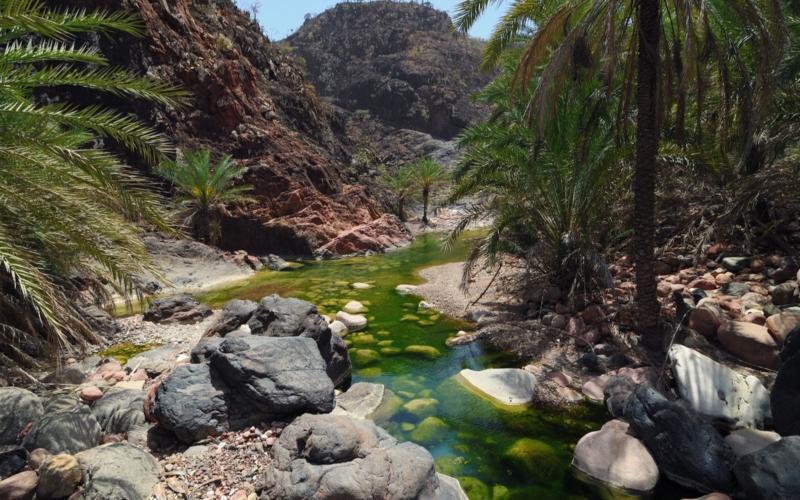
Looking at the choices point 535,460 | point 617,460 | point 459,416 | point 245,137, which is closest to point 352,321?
point 459,416

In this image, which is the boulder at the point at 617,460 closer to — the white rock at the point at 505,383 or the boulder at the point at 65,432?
the white rock at the point at 505,383

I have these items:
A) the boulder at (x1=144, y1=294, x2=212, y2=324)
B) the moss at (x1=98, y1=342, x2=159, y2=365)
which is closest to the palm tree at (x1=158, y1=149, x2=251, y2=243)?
the boulder at (x1=144, y1=294, x2=212, y2=324)

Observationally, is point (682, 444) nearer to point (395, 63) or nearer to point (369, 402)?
point (369, 402)

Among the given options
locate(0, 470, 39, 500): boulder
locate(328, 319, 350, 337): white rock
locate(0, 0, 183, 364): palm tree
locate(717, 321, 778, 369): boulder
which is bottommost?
locate(328, 319, 350, 337): white rock

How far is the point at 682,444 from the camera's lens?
3.60 metres

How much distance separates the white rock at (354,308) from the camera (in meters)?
9.43

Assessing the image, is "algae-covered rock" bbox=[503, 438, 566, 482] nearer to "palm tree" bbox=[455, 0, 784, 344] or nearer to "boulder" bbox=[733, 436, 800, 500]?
"boulder" bbox=[733, 436, 800, 500]

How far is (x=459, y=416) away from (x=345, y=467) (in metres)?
2.05

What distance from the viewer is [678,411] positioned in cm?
377

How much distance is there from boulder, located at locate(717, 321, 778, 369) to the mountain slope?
58011mm

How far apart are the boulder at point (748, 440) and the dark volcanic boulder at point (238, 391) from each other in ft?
12.4

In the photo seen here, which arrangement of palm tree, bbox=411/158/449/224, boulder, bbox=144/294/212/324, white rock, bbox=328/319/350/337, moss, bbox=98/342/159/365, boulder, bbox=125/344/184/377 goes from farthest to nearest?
palm tree, bbox=411/158/449/224 < boulder, bbox=144/294/212/324 < white rock, bbox=328/319/350/337 < moss, bbox=98/342/159/365 < boulder, bbox=125/344/184/377

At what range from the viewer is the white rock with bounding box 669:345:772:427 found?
4.13 meters

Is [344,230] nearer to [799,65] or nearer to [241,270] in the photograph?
[241,270]
